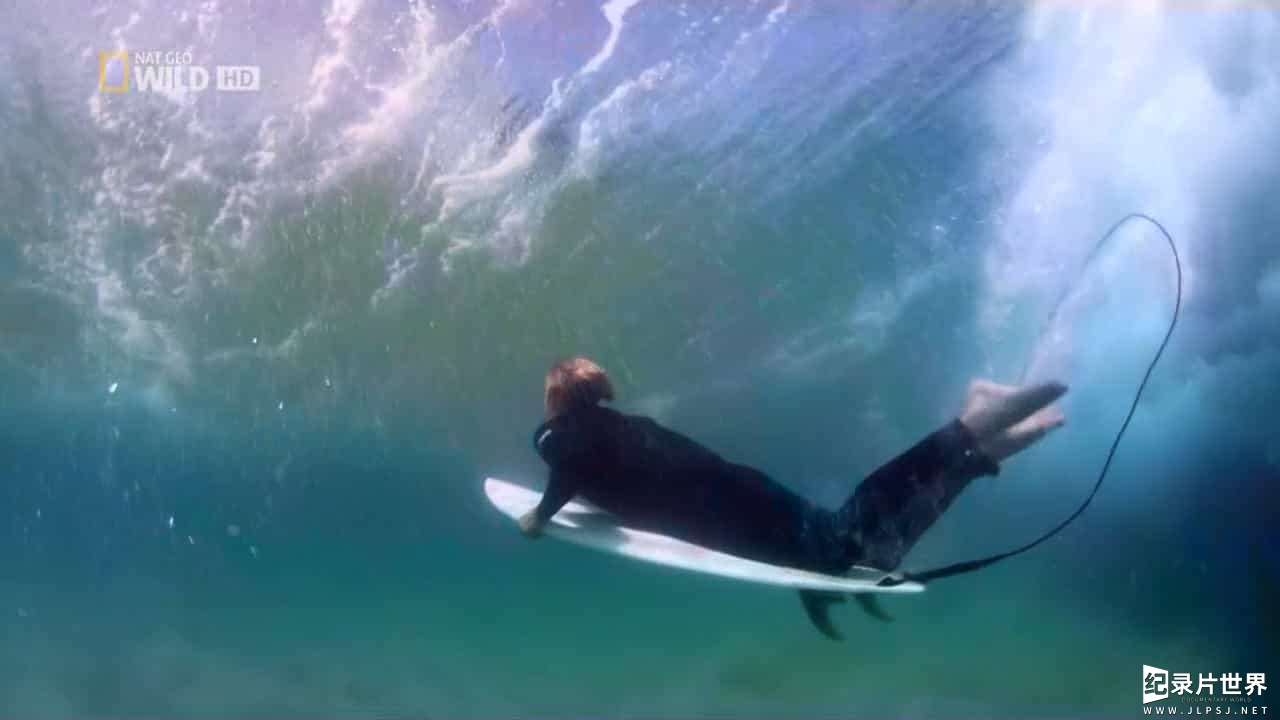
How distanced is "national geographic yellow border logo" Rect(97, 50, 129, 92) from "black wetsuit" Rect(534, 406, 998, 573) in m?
9.34

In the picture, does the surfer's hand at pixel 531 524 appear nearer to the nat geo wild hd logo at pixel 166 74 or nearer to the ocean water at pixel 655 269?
the ocean water at pixel 655 269

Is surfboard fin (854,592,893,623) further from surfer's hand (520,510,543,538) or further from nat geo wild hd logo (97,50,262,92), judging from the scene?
nat geo wild hd logo (97,50,262,92)

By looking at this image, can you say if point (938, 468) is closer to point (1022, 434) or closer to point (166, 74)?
point (1022, 434)

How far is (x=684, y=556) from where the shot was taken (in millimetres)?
4383

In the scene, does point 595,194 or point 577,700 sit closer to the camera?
point 595,194

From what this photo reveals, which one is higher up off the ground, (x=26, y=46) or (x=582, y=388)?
(x=26, y=46)

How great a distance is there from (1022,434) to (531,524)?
9.67 ft

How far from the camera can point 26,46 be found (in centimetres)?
952

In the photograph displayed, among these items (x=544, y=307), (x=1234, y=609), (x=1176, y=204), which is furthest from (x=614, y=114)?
(x=1234, y=609)

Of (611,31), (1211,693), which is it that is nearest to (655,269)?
(611,31)

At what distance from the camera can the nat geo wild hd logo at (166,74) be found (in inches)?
371

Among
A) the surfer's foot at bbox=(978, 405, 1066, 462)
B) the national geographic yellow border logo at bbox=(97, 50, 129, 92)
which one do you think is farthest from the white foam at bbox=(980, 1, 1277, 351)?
the national geographic yellow border logo at bbox=(97, 50, 129, 92)

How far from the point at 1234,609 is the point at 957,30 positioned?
53.6 ft

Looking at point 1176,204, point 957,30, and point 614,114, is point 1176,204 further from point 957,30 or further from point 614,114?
point 614,114
